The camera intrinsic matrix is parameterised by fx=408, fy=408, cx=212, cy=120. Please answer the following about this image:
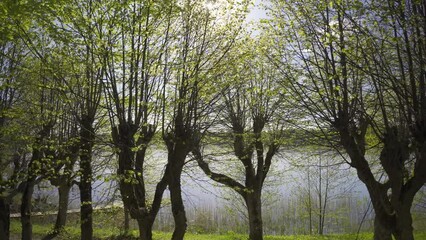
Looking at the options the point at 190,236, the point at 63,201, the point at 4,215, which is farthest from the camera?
the point at 190,236

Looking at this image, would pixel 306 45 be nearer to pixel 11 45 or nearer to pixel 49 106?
pixel 49 106

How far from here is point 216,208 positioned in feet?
80.5

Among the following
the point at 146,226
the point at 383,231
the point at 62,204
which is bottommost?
the point at 383,231

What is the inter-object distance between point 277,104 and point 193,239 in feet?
23.3

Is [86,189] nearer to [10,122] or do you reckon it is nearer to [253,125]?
[10,122]

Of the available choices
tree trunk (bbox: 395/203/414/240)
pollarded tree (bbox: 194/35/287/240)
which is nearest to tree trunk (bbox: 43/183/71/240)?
pollarded tree (bbox: 194/35/287/240)

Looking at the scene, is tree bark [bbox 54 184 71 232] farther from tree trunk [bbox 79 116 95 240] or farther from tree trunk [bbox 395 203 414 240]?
tree trunk [bbox 395 203 414 240]

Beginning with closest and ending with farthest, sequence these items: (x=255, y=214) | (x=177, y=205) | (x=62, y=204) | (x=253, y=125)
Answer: (x=177, y=205), (x=253, y=125), (x=255, y=214), (x=62, y=204)

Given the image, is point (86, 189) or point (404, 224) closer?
point (404, 224)

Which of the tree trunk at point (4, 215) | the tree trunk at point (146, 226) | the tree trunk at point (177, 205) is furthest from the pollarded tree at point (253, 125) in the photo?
the tree trunk at point (4, 215)

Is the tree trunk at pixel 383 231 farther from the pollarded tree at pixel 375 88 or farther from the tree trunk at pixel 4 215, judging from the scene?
the tree trunk at pixel 4 215

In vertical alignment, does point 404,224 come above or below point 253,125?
below

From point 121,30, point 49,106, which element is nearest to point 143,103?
point 121,30

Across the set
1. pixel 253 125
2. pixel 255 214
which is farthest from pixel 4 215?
pixel 253 125
